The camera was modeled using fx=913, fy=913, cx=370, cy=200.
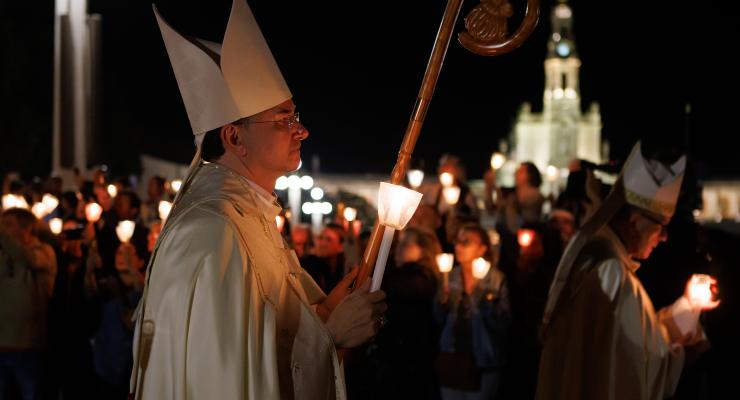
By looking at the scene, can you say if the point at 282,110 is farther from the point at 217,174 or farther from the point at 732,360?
the point at 732,360

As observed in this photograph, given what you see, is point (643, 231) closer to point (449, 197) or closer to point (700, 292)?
point (700, 292)

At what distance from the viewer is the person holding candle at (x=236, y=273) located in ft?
9.42

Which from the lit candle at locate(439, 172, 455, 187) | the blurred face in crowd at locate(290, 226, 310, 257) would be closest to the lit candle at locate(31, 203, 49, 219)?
the blurred face in crowd at locate(290, 226, 310, 257)

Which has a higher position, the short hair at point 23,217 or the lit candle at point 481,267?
the short hair at point 23,217

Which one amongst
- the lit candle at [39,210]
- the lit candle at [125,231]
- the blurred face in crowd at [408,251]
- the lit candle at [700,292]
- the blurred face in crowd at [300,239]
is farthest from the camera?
the lit candle at [39,210]

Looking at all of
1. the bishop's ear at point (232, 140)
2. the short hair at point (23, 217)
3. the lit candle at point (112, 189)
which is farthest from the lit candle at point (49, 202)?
the bishop's ear at point (232, 140)

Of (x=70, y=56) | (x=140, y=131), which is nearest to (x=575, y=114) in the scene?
(x=140, y=131)

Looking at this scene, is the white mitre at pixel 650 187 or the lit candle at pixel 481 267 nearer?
the white mitre at pixel 650 187

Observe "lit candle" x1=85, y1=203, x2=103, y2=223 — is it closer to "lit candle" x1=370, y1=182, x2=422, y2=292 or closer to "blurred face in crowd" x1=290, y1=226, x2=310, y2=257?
"blurred face in crowd" x1=290, y1=226, x2=310, y2=257

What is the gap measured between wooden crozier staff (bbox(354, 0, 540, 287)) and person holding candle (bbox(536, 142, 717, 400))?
218 centimetres

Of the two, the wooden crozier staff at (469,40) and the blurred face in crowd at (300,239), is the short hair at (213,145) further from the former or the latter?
the blurred face in crowd at (300,239)

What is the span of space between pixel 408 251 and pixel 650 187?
8.86 feet

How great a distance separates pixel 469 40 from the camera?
3.26 meters

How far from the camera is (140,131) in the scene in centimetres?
6034
